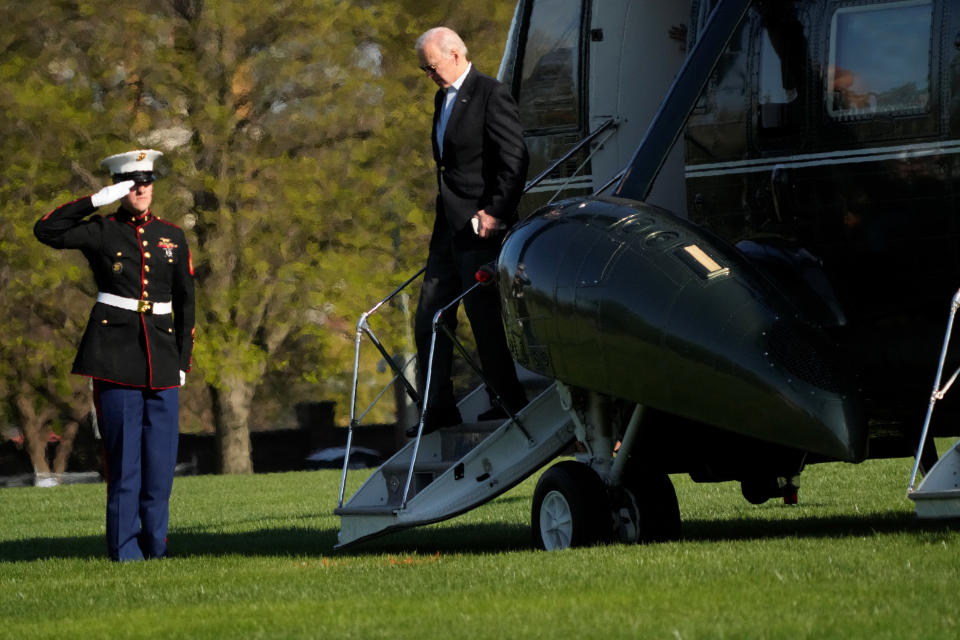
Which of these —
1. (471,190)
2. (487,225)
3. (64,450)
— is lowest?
(64,450)

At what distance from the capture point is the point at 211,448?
148 ft

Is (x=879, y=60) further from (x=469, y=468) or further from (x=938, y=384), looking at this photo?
(x=469, y=468)

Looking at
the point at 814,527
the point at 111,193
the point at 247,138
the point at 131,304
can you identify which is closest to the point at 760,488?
the point at 814,527

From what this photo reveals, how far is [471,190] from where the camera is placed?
10.1 metres

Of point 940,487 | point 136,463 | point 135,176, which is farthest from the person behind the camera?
point 135,176

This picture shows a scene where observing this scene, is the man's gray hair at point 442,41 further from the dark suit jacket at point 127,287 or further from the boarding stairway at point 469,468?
the dark suit jacket at point 127,287

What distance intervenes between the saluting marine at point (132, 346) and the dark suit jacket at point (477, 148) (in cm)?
170

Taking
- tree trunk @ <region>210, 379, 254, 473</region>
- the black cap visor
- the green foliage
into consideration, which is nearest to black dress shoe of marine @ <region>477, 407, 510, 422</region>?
the black cap visor

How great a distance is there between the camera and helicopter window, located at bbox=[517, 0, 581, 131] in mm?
11227

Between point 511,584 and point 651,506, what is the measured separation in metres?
1.89

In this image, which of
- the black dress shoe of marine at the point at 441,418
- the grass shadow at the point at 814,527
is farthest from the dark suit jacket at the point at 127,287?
the grass shadow at the point at 814,527

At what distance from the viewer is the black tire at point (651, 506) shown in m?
9.05

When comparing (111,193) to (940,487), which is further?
(111,193)

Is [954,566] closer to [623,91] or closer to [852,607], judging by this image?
[852,607]
